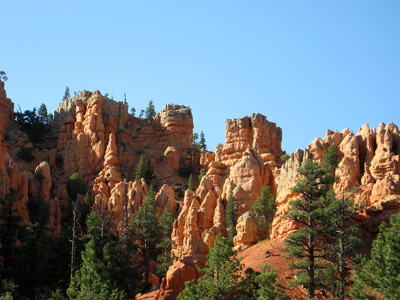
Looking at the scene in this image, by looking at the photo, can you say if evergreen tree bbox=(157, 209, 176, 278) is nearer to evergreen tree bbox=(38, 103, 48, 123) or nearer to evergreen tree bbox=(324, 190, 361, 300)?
evergreen tree bbox=(324, 190, 361, 300)

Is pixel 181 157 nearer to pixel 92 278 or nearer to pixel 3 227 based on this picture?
pixel 3 227

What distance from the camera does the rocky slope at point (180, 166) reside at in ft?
167

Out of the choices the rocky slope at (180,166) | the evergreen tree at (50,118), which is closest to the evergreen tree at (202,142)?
the rocky slope at (180,166)

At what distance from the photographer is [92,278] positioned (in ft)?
129

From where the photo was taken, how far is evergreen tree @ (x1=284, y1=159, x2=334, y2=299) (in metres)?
37.4

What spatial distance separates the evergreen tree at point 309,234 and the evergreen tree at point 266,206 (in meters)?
15.7

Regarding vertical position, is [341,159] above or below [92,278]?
above

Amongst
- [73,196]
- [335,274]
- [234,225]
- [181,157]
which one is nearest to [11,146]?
[73,196]

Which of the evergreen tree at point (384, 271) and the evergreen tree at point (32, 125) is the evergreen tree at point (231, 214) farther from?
the evergreen tree at point (32, 125)

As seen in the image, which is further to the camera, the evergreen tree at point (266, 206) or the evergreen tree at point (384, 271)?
the evergreen tree at point (266, 206)

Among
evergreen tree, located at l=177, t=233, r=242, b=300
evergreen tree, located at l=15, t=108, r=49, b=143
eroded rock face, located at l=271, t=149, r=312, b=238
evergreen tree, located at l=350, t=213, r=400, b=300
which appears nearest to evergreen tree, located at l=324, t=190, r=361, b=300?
evergreen tree, located at l=350, t=213, r=400, b=300

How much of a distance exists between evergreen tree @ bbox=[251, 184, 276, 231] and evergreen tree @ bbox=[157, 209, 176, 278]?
9304 millimetres

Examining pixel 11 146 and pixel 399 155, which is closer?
pixel 399 155

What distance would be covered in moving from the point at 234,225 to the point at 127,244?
1208cm
